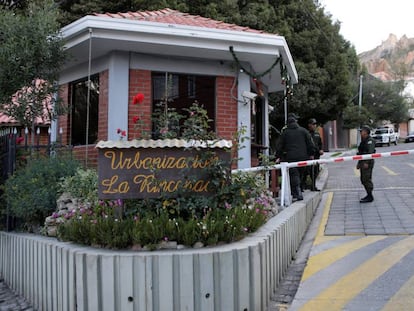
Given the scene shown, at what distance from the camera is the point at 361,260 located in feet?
15.8

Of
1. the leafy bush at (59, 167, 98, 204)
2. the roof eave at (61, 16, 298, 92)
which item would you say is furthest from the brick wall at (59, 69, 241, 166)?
the leafy bush at (59, 167, 98, 204)

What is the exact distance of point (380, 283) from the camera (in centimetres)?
419

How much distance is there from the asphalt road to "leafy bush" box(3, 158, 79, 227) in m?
3.18

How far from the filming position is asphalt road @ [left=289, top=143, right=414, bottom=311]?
12.7ft

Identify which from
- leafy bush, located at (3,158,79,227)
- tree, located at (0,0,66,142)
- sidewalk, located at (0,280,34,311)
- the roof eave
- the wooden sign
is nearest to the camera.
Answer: the wooden sign

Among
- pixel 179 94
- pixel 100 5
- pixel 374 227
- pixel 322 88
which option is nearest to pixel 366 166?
pixel 374 227

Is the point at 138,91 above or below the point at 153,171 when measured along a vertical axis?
above

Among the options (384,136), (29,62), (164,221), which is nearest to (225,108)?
(29,62)

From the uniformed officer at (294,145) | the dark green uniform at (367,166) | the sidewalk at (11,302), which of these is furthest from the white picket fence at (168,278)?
the dark green uniform at (367,166)

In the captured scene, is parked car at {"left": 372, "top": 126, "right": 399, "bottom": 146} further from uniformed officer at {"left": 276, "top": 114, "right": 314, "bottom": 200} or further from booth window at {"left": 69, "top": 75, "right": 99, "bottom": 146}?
booth window at {"left": 69, "top": 75, "right": 99, "bottom": 146}

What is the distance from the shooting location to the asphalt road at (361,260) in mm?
3879

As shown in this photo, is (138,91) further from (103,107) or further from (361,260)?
(361,260)

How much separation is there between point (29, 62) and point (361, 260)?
5339mm

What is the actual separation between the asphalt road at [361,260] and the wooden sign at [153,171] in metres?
1.48
